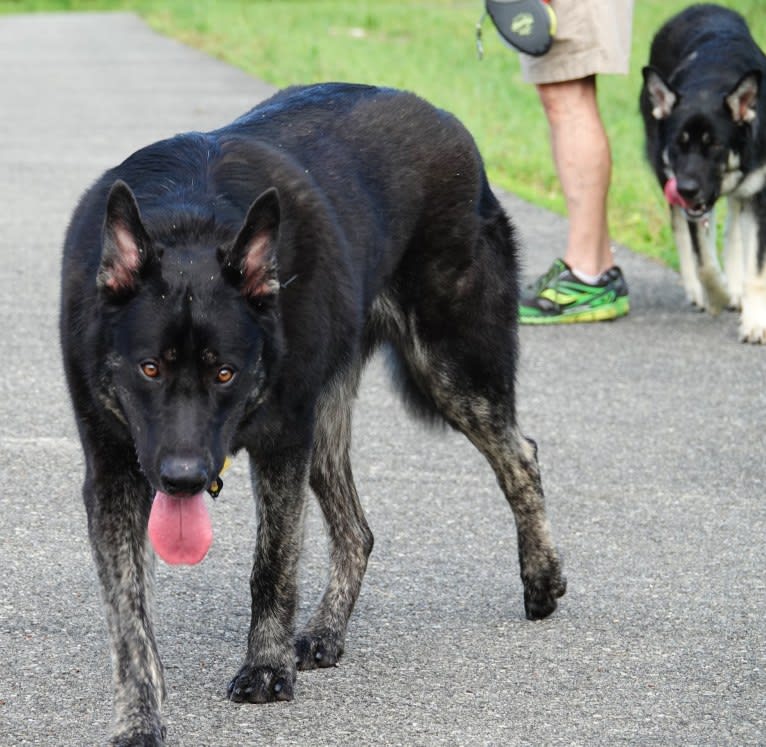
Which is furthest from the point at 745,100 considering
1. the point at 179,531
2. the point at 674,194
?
the point at 179,531

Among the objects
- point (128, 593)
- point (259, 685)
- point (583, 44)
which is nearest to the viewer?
point (128, 593)

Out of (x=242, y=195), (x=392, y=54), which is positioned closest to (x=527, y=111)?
(x=392, y=54)

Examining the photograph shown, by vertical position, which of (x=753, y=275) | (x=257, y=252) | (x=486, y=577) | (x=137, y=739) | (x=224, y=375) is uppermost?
(x=257, y=252)

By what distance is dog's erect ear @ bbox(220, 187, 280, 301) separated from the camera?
150 inches

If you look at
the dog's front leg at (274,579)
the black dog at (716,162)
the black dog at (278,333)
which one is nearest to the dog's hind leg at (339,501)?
the black dog at (278,333)

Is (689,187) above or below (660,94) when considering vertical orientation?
below

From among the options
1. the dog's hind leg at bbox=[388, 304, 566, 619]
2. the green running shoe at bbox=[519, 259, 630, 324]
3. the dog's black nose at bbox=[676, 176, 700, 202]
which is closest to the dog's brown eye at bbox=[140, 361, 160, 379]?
the dog's hind leg at bbox=[388, 304, 566, 619]

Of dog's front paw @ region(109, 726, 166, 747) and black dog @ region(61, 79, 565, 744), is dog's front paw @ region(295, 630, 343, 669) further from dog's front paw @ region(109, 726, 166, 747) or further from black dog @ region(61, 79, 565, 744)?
dog's front paw @ region(109, 726, 166, 747)

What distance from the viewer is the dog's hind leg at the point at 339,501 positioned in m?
4.75

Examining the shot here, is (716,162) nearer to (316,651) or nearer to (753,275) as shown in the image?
(753,275)

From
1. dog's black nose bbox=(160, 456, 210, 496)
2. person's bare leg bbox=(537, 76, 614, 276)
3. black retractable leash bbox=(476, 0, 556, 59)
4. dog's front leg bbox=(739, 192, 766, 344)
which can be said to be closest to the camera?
dog's black nose bbox=(160, 456, 210, 496)

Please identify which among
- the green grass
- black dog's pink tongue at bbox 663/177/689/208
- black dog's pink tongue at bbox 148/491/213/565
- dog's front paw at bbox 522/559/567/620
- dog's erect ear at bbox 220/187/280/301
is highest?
dog's erect ear at bbox 220/187/280/301

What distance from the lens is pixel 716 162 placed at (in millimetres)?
8953

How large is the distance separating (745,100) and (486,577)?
4.62m
